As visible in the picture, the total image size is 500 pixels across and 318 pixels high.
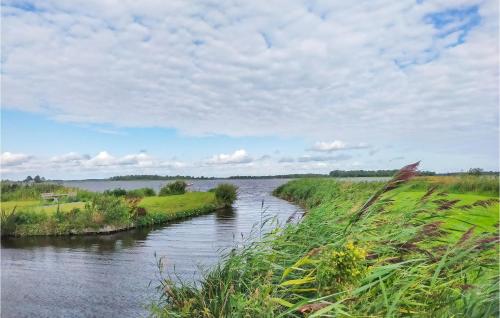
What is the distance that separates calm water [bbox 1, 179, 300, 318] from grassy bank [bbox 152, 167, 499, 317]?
3.87 feet

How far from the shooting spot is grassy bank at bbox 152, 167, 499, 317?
3.46 meters

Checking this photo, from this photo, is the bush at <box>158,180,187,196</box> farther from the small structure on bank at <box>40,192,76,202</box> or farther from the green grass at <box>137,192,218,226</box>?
the small structure on bank at <box>40,192,76,202</box>

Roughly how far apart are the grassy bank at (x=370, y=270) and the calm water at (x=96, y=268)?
118cm

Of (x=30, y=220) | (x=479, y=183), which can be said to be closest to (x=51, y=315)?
(x=30, y=220)

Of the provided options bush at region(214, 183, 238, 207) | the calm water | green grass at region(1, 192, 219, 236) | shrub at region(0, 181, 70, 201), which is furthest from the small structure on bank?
bush at region(214, 183, 238, 207)

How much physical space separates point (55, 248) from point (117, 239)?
324 centimetres

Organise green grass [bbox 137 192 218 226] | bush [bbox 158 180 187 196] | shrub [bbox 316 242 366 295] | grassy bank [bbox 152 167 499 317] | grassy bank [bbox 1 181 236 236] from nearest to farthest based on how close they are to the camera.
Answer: grassy bank [bbox 152 167 499 317], shrub [bbox 316 242 366 295], grassy bank [bbox 1 181 236 236], green grass [bbox 137 192 218 226], bush [bbox 158 180 187 196]

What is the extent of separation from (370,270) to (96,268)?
493 inches

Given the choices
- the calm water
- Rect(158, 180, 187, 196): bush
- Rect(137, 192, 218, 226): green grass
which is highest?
Rect(158, 180, 187, 196): bush

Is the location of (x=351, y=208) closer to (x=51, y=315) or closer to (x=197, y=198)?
(x=51, y=315)

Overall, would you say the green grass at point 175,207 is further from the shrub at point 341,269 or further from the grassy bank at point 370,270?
Result: the shrub at point 341,269

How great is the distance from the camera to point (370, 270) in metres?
3.96

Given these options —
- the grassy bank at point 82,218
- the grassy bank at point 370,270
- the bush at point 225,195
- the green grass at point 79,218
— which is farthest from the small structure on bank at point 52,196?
the grassy bank at point 370,270

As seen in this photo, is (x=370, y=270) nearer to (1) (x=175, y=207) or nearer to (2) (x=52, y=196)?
(1) (x=175, y=207)
